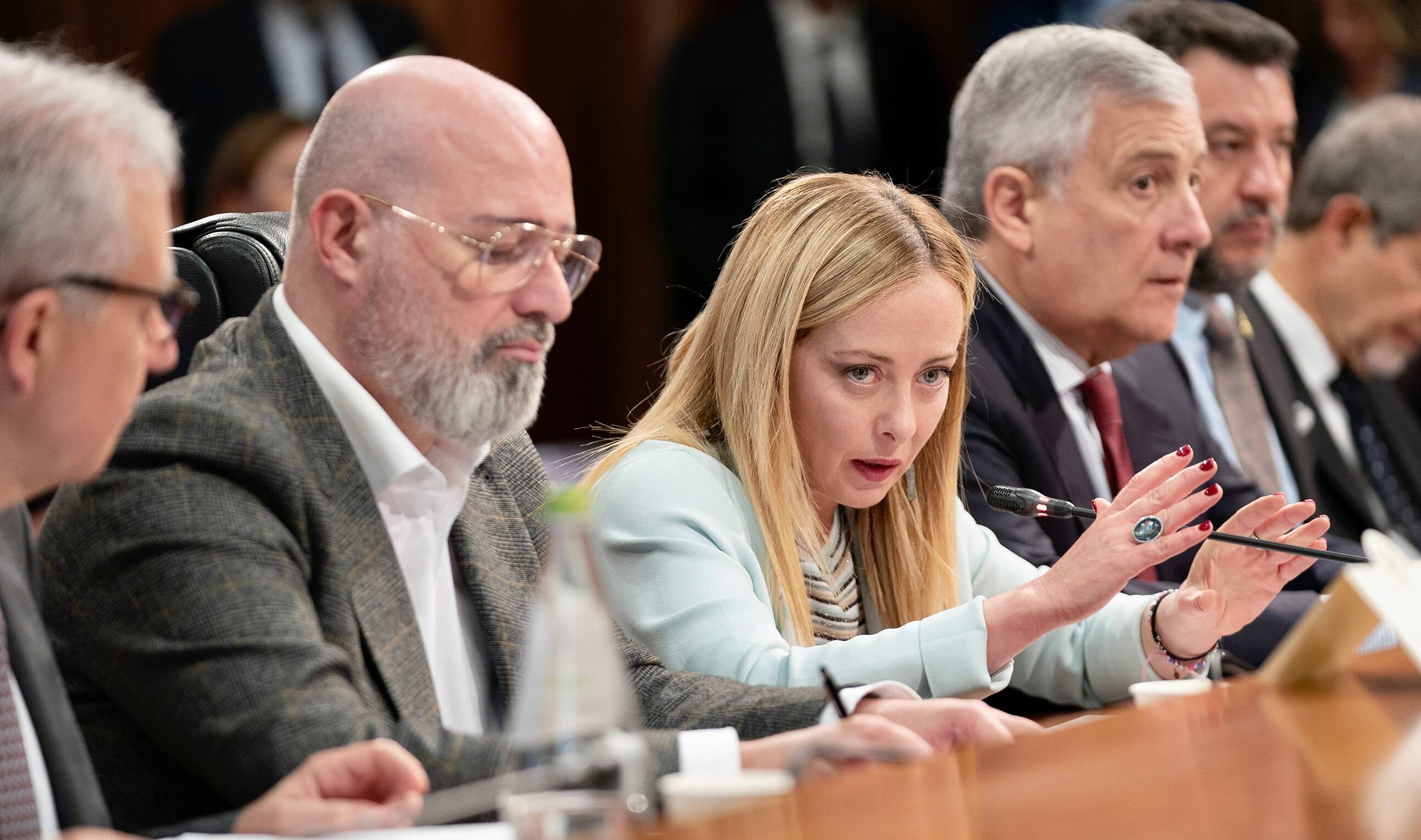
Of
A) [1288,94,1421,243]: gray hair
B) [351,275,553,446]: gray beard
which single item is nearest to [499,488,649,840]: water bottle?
[351,275,553,446]: gray beard

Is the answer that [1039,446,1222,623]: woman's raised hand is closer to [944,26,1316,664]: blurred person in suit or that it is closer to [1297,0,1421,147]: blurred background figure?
[944,26,1316,664]: blurred person in suit

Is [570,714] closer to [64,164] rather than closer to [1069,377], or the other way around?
[64,164]

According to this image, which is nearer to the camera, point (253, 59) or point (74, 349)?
point (74, 349)

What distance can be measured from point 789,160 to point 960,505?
269 centimetres

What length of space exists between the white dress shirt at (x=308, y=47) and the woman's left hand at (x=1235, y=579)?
3250mm

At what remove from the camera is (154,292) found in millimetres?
1450

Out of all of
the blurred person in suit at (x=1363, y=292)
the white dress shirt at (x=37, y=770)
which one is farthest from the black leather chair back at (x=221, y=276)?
the blurred person in suit at (x=1363, y=292)

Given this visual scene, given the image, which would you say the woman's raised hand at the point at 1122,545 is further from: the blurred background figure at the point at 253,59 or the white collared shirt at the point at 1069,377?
the blurred background figure at the point at 253,59

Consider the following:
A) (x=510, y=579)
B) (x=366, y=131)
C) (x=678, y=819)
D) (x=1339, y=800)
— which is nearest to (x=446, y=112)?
(x=366, y=131)

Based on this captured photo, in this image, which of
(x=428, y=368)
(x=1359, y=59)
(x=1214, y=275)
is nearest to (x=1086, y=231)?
(x=1214, y=275)

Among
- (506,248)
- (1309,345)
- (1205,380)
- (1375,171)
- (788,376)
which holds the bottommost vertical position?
(1309,345)

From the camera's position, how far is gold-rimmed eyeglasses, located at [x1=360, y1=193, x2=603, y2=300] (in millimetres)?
1819

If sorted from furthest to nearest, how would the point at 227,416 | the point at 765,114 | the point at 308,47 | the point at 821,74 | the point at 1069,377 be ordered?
Result: 1. the point at 821,74
2. the point at 765,114
3. the point at 308,47
4. the point at 1069,377
5. the point at 227,416

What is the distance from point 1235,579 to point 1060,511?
273 millimetres
